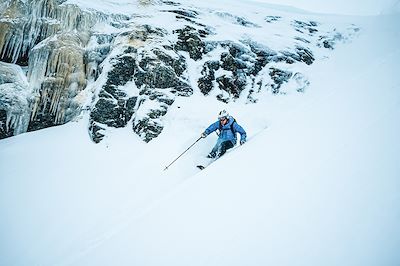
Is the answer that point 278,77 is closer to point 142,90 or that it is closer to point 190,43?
point 190,43

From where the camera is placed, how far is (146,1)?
1129cm

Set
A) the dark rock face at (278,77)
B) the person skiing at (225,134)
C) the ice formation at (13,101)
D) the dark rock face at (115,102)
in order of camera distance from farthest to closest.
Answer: the dark rock face at (278,77) < the dark rock face at (115,102) < the ice formation at (13,101) < the person skiing at (225,134)

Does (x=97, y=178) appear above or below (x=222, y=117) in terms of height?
below

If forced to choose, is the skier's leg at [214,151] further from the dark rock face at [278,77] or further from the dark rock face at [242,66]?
the dark rock face at [278,77]

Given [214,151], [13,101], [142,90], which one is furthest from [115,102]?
[214,151]

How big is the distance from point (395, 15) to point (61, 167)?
1601 cm

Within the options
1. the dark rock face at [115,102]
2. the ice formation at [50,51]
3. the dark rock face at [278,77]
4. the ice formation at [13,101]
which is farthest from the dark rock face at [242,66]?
the ice formation at [13,101]

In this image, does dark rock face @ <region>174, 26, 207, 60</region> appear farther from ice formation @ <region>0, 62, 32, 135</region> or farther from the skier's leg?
ice formation @ <region>0, 62, 32, 135</region>

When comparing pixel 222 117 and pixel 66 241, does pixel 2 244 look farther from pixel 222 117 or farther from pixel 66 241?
pixel 222 117

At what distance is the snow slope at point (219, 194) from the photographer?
229 centimetres

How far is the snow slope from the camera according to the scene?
229cm

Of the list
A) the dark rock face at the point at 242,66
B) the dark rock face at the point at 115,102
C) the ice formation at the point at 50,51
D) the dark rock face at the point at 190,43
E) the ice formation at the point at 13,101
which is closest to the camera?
the ice formation at the point at 13,101

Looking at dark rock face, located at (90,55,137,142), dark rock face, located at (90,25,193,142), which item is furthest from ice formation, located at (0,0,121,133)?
dark rock face, located at (90,25,193,142)

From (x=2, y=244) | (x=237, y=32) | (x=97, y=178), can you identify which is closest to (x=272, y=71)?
(x=237, y=32)
